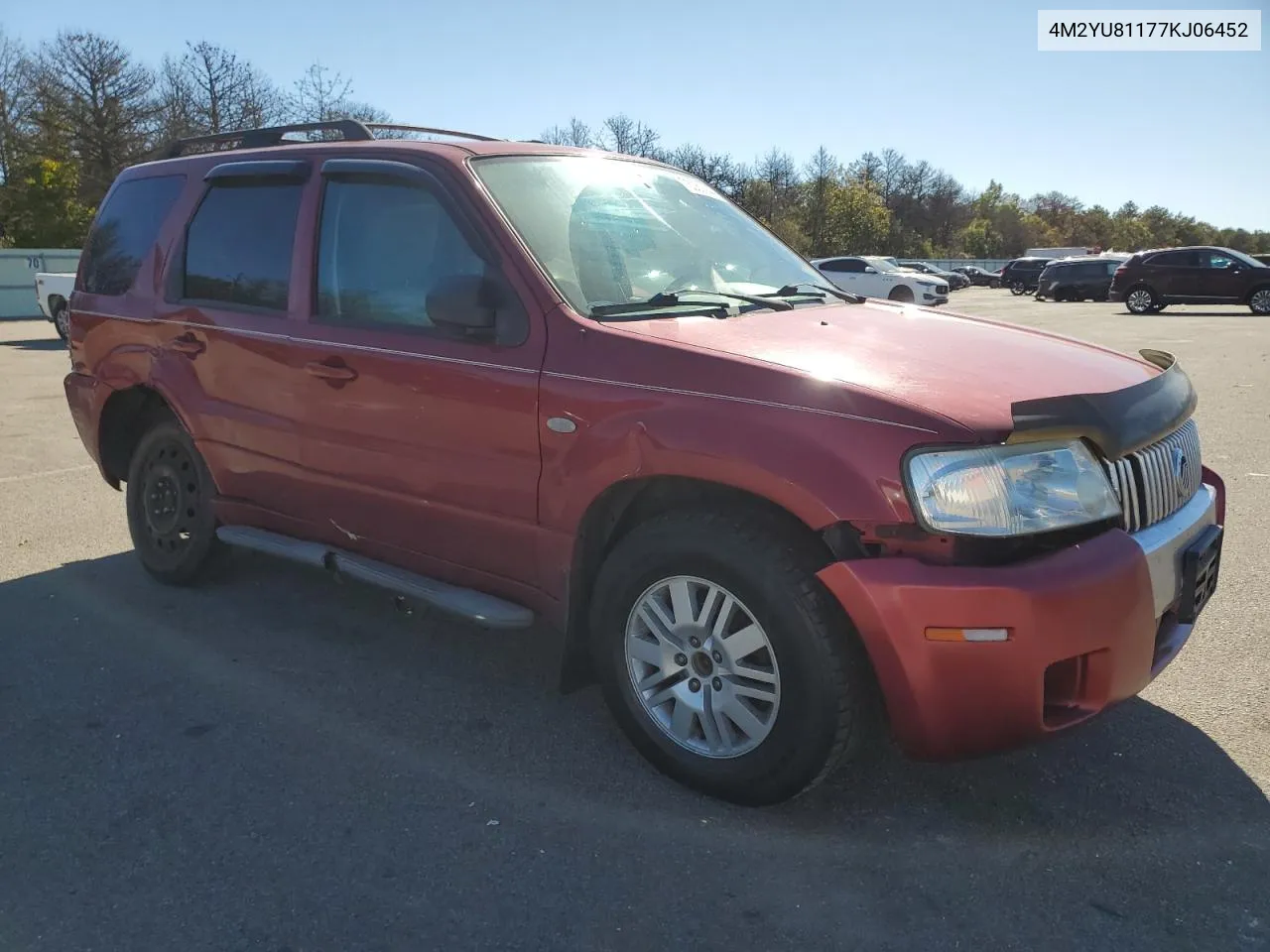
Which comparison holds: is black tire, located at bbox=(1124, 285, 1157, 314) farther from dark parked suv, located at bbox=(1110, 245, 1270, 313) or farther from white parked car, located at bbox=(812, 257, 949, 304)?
white parked car, located at bbox=(812, 257, 949, 304)

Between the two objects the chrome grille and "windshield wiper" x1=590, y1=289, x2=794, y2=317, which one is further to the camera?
"windshield wiper" x1=590, y1=289, x2=794, y2=317

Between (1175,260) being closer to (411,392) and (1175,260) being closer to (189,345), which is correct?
(189,345)

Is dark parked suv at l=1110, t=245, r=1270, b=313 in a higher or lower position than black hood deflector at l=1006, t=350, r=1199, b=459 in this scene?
higher

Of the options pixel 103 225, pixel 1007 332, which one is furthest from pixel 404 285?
pixel 103 225

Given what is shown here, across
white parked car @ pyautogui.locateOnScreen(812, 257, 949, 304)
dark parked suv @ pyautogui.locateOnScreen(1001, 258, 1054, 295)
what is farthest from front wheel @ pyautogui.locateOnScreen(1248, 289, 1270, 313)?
dark parked suv @ pyautogui.locateOnScreen(1001, 258, 1054, 295)

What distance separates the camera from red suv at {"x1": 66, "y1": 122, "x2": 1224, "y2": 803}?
2.53 m

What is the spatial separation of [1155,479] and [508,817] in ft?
6.93

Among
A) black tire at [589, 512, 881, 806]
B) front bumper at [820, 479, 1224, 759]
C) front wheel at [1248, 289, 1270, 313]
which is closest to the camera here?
front bumper at [820, 479, 1224, 759]

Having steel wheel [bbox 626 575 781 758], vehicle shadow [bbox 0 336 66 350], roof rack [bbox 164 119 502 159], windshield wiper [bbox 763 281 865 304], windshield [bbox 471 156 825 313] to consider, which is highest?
roof rack [bbox 164 119 502 159]

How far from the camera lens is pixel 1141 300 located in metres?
28.0

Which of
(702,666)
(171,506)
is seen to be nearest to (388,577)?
(702,666)

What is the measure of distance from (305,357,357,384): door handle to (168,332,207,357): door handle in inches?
33.1

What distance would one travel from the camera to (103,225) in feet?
17.1

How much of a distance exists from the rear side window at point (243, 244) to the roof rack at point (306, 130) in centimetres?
35
